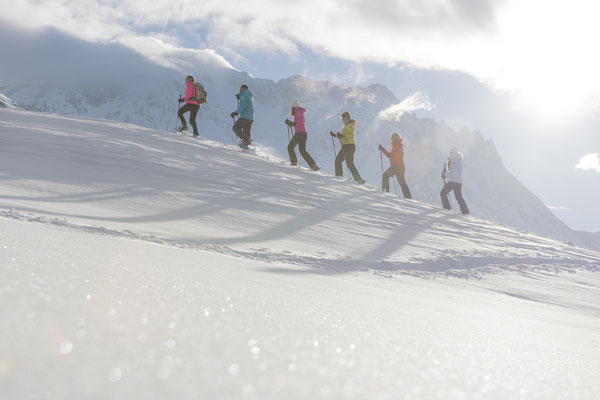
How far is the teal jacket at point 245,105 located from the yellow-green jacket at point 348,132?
2.99m

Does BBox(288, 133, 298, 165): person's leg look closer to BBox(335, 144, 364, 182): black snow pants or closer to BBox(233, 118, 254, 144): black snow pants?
BBox(335, 144, 364, 182): black snow pants

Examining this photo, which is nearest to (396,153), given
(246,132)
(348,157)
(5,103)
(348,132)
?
(348,157)

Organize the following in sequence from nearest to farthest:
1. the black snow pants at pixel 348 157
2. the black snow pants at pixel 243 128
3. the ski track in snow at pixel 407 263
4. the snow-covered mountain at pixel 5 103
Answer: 1. the ski track in snow at pixel 407 263
2. the black snow pants at pixel 348 157
3. the black snow pants at pixel 243 128
4. the snow-covered mountain at pixel 5 103

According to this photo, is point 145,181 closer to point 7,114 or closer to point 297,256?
point 297,256

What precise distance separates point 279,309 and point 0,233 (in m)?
1.17

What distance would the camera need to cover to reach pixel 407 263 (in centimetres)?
488

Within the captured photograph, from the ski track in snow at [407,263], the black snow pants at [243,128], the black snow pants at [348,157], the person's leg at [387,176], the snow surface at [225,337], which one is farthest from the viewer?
the black snow pants at [243,128]

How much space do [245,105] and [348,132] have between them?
3.44 m

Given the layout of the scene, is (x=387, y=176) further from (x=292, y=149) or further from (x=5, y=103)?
(x=5, y=103)

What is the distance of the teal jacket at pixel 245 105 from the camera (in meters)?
13.7

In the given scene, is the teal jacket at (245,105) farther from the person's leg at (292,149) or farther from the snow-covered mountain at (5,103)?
the snow-covered mountain at (5,103)

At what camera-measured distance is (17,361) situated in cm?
54

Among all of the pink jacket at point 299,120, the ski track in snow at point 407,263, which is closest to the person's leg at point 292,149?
the pink jacket at point 299,120

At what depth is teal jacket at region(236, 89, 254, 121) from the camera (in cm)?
1372
